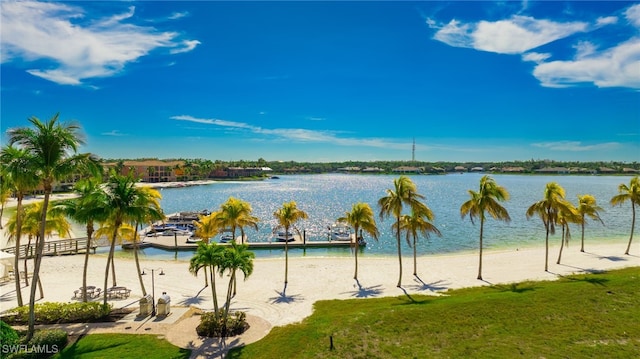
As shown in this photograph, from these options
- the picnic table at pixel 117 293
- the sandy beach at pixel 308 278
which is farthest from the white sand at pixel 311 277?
the picnic table at pixel 117 293

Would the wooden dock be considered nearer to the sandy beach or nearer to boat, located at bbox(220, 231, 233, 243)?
the sandy beach

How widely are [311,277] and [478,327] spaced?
15303 mm

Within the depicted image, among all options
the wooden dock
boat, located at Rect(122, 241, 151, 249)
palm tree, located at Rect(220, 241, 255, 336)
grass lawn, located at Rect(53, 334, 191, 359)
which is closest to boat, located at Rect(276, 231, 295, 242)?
boat, located at Rect(122, 241, 151, 249)

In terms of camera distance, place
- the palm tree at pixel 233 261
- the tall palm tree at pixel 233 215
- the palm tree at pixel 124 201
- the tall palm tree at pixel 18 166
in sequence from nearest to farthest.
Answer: the tall palm tree at pixel 18 166, the palm tree at pixel 233 261, the palm tree at pixel 124 201, the tall palm tree at pixel 233 215

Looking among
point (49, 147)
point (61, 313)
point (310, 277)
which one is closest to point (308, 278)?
point (310, 277)

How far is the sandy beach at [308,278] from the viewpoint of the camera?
2425 centimetres

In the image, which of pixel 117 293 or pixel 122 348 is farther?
pixel 117 293

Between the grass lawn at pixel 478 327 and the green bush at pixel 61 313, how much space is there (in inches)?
380

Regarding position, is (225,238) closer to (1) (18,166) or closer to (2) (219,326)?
(2) (219,326)

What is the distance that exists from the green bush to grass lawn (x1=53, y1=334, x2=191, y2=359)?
2.84 metres

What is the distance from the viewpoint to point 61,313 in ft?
66.7

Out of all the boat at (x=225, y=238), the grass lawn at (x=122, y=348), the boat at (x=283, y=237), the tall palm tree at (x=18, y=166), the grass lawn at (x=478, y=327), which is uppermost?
the tall palm tree at (x=18, y=166)

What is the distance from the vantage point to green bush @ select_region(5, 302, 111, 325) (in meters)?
19.9

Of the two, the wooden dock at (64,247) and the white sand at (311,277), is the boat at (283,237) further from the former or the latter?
the wooden dock at (64,247)
